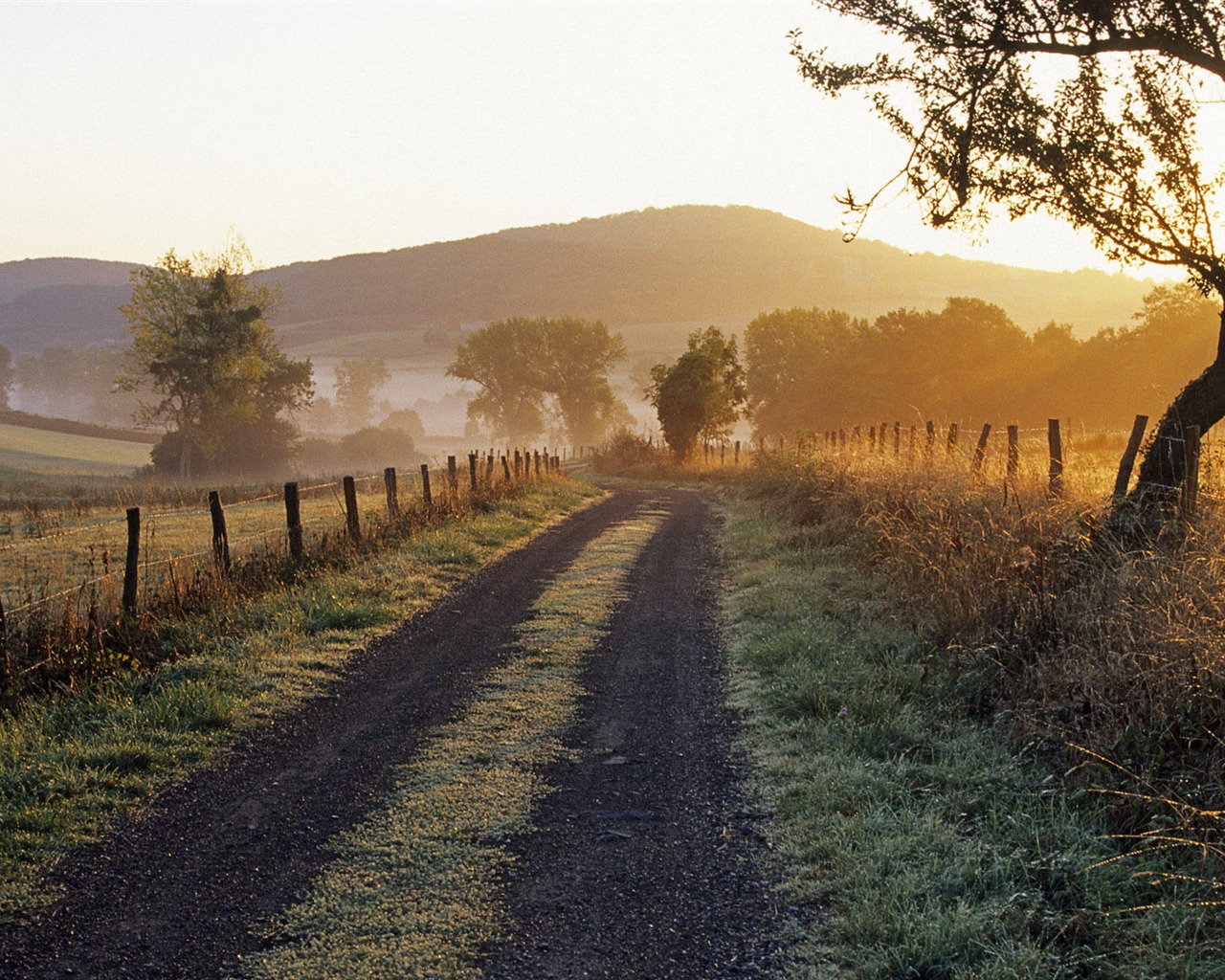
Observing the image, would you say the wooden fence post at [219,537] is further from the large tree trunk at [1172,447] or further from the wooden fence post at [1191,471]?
the wooden fence post at [1191,471]

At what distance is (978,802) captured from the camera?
5203 mm

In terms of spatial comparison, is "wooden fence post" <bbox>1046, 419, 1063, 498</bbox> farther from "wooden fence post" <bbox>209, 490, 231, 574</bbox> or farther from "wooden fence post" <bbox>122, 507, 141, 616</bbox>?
"wooden fence post" <bbox>122, 507, 141, 616</bbox>

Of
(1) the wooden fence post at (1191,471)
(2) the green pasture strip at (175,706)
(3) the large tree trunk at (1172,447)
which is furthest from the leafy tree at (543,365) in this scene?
(1) the wooden fence post at (1191,471)

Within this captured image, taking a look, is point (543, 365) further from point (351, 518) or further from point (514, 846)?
point (514, 846)


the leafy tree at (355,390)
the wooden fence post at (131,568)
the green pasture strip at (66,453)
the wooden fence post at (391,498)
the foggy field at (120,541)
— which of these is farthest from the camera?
the leafy tree at (355,390)

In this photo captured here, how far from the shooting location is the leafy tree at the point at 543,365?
282 ft

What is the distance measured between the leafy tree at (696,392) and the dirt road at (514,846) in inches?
A: 1518

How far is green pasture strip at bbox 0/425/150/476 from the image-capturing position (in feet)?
182

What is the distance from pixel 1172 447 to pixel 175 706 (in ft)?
33.2

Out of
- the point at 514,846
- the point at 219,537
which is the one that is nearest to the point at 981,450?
the point at 219,537

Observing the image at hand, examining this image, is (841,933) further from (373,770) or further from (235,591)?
(235,591)

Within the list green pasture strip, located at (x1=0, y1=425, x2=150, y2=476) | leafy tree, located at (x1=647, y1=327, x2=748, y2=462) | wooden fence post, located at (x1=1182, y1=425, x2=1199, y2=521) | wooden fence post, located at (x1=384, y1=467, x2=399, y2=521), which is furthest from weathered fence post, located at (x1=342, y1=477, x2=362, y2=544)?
green pasture strip, located at (x1=0, y1=425, x2=150, y2=476)

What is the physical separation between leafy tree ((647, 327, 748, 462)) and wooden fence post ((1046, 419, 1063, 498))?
1363 inches

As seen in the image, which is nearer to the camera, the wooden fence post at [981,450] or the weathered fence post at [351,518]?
the wooden fence post at [981,450]
